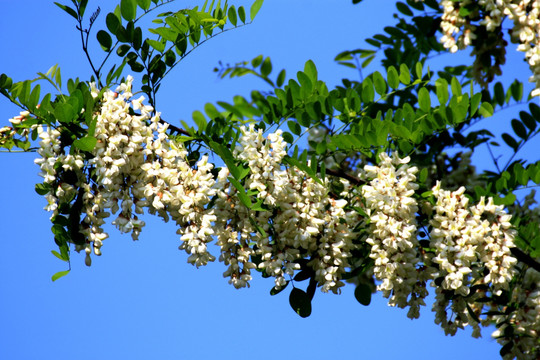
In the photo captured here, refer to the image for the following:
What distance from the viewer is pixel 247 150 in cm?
212

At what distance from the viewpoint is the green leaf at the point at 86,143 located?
1.99 m

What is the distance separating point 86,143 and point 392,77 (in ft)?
3.71

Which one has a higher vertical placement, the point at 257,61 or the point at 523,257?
the point at 257,61

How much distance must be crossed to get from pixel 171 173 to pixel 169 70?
46 centimetres

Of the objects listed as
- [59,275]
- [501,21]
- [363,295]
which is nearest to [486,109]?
[501,21]

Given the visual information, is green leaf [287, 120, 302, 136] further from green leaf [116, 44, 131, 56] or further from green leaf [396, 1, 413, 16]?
green leaf [396, 1, 413, 16]

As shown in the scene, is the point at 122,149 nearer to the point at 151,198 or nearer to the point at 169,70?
the point at 151,198

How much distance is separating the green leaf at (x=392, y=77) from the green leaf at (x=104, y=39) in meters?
0.97

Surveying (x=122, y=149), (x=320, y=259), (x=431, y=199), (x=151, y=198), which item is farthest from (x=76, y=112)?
(x=431, y=199)

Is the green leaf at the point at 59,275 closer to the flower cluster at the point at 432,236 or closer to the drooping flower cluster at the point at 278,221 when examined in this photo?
the drooping flower cluster at the point at 278,221

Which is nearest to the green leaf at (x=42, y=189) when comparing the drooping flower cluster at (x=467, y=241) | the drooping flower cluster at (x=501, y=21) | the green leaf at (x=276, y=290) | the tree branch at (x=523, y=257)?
the green leaf at (x=276, y=290)

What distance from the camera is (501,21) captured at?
2832 millimetres

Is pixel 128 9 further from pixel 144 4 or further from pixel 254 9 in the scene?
pixel 254 9

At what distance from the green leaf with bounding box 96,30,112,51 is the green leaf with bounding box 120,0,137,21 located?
84 millimetres
